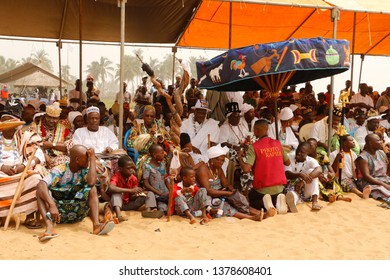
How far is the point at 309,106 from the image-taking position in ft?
34.9

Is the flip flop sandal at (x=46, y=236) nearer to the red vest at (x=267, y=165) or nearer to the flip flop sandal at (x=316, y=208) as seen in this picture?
the red vest at (x=267, y=165)

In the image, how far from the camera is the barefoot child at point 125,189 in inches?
222

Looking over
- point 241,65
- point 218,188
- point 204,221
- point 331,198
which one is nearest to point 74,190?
point 204,221

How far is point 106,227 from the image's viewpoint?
16.0 ft

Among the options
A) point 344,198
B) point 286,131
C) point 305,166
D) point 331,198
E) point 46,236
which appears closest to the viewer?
point 46,236

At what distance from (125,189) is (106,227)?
84 cm

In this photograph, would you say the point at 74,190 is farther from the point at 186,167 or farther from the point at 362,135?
the point at 362,135

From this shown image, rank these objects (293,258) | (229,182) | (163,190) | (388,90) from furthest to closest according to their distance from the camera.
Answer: (388,90) → (229,182) → (163,190) → (293,258)

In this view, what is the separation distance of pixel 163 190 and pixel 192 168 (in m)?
0.51

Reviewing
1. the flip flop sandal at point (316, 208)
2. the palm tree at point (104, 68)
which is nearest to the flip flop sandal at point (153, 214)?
the flip flop sandal at point (316, 208)

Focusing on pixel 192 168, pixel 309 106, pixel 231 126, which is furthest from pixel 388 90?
pixel 192 168

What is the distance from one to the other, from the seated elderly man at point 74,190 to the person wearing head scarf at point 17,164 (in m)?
0.20
